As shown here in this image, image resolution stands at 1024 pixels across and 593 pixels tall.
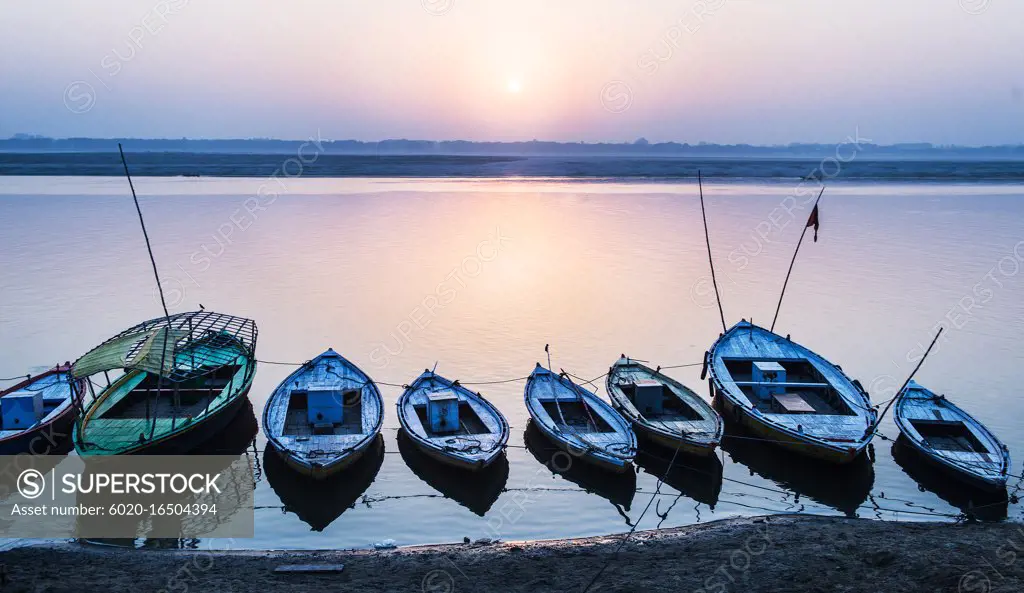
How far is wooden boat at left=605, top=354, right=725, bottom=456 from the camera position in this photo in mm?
16500

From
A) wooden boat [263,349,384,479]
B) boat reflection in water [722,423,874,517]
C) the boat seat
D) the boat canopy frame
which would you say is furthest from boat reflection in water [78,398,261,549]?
the boat seat

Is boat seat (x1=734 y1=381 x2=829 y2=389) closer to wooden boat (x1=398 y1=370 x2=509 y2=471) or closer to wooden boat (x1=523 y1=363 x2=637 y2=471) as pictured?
wooden boat (x1=523 y1=363 x2=637 y2=471)

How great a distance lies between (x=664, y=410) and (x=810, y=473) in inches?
150

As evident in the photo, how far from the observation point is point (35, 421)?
53.7 ft

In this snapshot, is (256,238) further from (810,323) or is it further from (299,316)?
(810,323)

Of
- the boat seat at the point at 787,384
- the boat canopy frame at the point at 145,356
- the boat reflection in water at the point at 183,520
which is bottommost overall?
the boat reflection in water at the point at 183,520

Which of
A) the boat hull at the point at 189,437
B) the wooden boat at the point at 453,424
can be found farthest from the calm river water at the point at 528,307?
the boat hull at the point at 189,437

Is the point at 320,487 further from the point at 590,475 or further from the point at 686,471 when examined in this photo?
the point at 686,471

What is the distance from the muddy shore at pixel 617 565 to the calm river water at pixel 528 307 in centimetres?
117

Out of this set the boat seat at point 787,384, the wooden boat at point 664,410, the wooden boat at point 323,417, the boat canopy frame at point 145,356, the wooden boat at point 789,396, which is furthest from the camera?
the boat seat at point 787,384

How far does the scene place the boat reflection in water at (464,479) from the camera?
49.9 ft

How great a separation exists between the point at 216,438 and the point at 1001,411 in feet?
67.9

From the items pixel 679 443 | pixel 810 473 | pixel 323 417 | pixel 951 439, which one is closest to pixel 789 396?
pixel 810 473

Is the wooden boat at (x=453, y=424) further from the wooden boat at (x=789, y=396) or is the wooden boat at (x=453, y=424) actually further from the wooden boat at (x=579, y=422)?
the wooden boat at (x=789, y=396)
